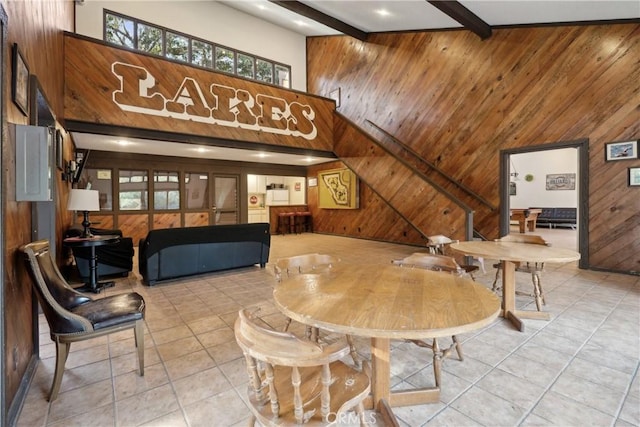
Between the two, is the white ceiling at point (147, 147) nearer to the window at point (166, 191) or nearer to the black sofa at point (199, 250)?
the window at point (166, 191)

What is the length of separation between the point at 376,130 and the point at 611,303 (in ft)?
20.1

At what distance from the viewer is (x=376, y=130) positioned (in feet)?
27.0

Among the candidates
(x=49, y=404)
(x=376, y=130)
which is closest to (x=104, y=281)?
(x=49, y=404)

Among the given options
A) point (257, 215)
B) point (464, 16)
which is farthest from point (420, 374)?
point (257, 215)

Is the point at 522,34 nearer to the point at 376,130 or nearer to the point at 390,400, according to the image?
the point at 376,130

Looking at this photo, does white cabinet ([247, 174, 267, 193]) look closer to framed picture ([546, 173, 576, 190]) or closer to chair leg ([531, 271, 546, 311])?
chair leg ([531, 271, 546, 311])

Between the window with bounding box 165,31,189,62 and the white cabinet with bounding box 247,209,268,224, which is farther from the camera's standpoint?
the white cabinet with bounding box 247,209,268,224

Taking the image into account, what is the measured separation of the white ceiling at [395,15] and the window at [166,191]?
0.75 m

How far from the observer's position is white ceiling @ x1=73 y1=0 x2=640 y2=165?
445 cm

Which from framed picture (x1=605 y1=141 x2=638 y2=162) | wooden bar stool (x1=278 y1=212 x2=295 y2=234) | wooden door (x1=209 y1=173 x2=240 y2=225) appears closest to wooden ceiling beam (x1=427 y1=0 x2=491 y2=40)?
framed picture (x1=605 y1=141 x2=638 y2=162)

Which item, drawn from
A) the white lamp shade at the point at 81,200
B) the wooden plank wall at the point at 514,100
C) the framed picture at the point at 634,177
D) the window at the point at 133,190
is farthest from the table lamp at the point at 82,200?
the framed picture at the point at 634,177

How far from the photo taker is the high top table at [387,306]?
1.17 metres

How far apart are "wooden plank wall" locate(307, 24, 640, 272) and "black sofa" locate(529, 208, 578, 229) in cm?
695

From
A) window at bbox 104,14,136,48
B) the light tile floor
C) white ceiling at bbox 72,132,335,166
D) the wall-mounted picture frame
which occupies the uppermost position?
window at bbox 104,14,136,48
